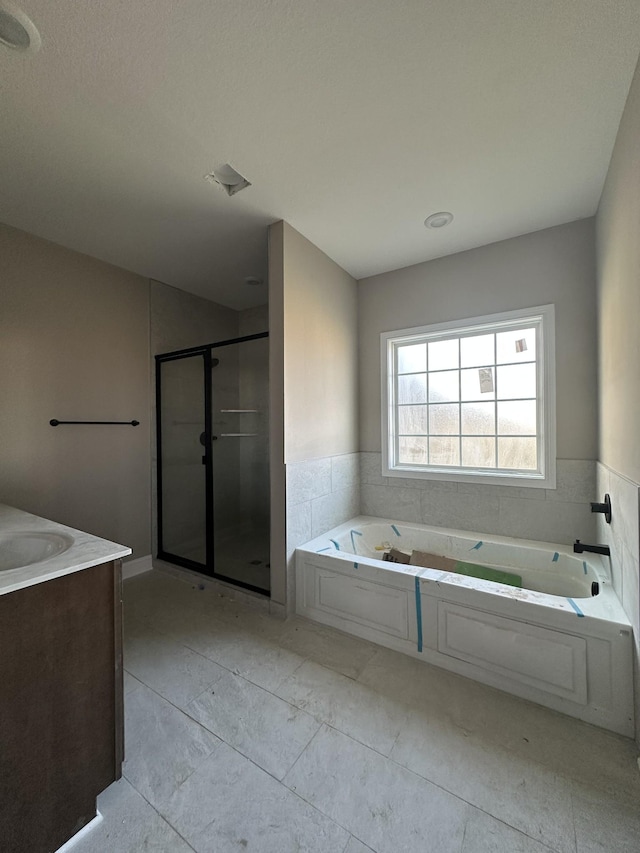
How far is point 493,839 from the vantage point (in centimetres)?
98

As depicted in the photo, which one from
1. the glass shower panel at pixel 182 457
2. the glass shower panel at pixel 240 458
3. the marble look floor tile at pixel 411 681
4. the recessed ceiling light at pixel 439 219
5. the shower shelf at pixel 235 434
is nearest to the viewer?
the marble look floor tile at pixel 411 681

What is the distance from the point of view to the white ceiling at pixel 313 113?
1065 mm

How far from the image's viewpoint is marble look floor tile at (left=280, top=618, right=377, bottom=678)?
1.71 metres

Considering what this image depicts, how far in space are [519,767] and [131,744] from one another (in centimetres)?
143

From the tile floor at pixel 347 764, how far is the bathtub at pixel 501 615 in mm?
94

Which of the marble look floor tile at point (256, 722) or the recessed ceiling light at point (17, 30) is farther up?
the recessed ceiling light at point (17, 30)

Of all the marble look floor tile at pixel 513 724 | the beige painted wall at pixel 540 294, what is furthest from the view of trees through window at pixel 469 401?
the marble look floor tile at pixel 513 724

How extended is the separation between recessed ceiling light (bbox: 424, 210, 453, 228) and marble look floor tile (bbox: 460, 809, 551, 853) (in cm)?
273

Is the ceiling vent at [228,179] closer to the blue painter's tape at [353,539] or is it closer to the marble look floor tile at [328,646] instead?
the blue painter's tape at [353,539]

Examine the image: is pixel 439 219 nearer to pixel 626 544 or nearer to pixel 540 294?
pixel 540 294

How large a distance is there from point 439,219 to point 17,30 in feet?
6.61

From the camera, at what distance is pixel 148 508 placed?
2.88 meters

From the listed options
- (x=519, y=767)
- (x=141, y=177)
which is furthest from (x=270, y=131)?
(x=519, y=767)

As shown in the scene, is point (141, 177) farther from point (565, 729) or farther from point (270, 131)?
point (565, 729)
